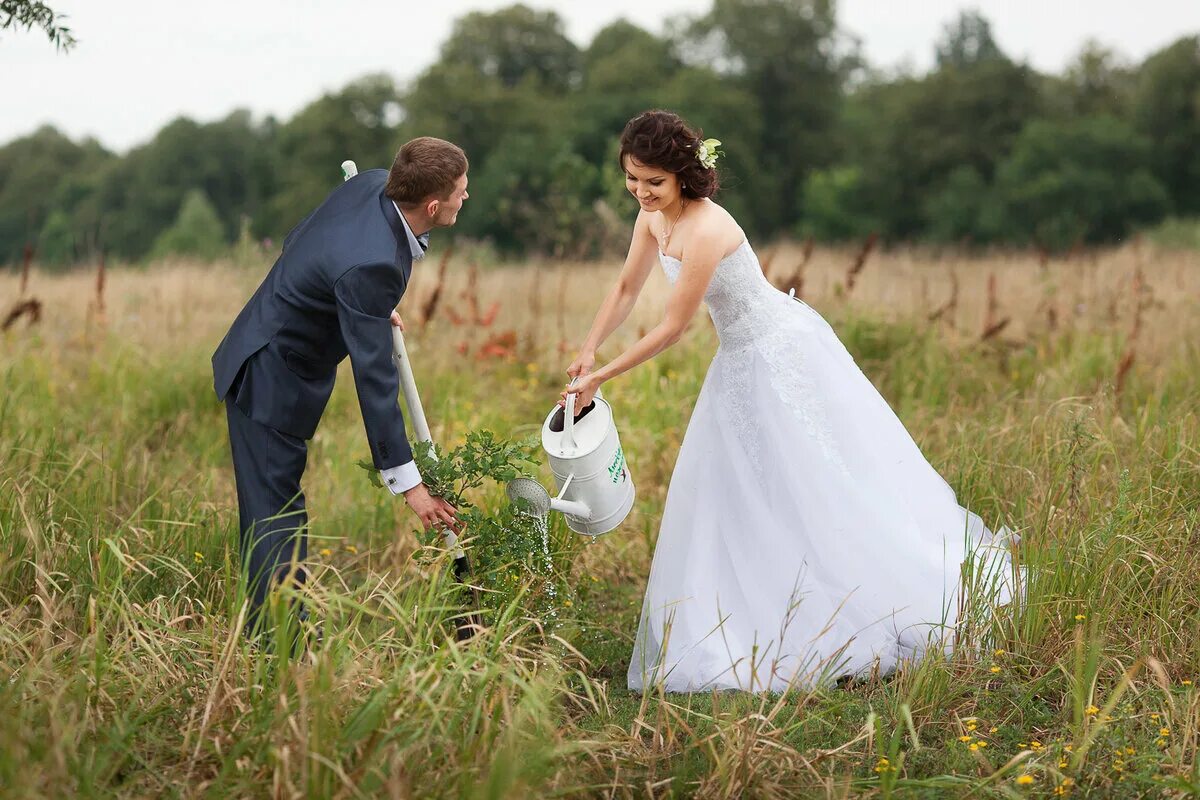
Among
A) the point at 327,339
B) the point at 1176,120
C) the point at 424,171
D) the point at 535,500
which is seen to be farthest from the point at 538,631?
the point at 1176,120

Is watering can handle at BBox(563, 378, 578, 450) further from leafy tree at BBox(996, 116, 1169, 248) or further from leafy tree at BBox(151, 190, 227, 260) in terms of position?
leafy tree at BBox(151, 190, 227, 260)

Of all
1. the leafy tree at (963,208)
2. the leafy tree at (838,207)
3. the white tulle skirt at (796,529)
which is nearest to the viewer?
the white tulle skirt at (796,529)

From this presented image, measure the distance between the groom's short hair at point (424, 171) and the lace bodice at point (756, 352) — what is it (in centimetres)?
88

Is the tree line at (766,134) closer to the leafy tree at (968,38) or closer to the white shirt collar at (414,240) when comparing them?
the leafy tree at (968,38)

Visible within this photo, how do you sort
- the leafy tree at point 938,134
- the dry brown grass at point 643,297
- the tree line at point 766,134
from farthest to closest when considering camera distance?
the leafy tree at point 938,134
the tree line at point 766,134
the dry brown grass at point 643,297

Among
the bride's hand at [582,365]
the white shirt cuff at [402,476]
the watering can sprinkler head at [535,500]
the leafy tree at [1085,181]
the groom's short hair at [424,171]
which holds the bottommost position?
the watering can sprinkler head at [535,500]

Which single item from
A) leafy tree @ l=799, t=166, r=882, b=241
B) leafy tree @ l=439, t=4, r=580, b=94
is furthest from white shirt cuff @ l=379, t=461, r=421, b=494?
leafy tree @ l=439, t=4, r=580, b=94

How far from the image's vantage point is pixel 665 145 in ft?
12.0

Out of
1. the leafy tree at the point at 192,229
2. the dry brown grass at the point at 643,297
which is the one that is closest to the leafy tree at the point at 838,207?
the leafy tree at the point at 192,229

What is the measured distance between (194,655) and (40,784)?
0.82 metres

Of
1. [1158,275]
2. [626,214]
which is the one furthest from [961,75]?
[1158,275]

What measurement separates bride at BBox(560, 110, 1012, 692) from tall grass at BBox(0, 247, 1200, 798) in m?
0.23

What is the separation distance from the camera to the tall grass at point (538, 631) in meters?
2.60

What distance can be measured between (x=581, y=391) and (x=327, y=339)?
85 cm
